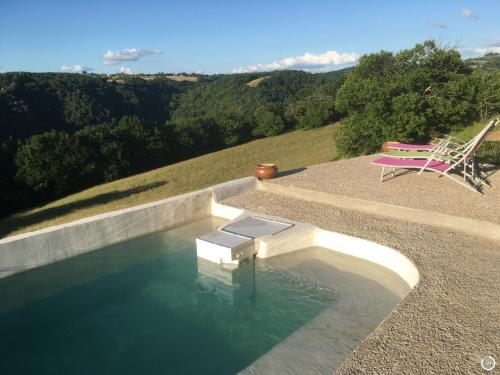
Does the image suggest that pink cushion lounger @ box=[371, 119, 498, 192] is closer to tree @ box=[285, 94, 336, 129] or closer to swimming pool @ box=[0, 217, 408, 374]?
swimming pool @ box=[0, 217, 408, 374]

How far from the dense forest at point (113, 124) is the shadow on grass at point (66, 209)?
5883mm

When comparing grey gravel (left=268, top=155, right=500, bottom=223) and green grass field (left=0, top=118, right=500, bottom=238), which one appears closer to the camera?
grey gravel (left=268, top=155, right=500, bottom=223)

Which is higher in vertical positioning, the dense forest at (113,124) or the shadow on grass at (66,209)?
the dense forest at (113,124)

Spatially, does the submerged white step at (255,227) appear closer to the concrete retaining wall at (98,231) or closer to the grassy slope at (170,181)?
the concrete retaining wall at (98,231)

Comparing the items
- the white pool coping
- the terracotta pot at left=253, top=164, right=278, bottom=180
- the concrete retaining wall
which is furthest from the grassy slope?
the white pool coping

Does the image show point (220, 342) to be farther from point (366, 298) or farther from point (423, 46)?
point (423, 46)

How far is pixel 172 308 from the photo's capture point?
170 inches

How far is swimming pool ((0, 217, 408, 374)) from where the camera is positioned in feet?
11.6

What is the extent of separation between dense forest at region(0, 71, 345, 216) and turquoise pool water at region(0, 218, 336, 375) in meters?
21.2

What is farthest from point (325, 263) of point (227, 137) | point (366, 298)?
point (227, 137)

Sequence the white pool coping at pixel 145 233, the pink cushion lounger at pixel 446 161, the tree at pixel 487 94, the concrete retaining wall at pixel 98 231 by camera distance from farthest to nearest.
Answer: the tree at pixel 487 94 < the pink cushion lounger at pixel 446 161 < the concrete retaining wall at pixel 98 231 < the white pool coping at pixel 145 233

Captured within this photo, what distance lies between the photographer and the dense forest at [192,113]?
14477 mm

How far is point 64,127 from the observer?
124 ft

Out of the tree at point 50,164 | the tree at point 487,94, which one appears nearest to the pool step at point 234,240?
the tree at point 487,94
